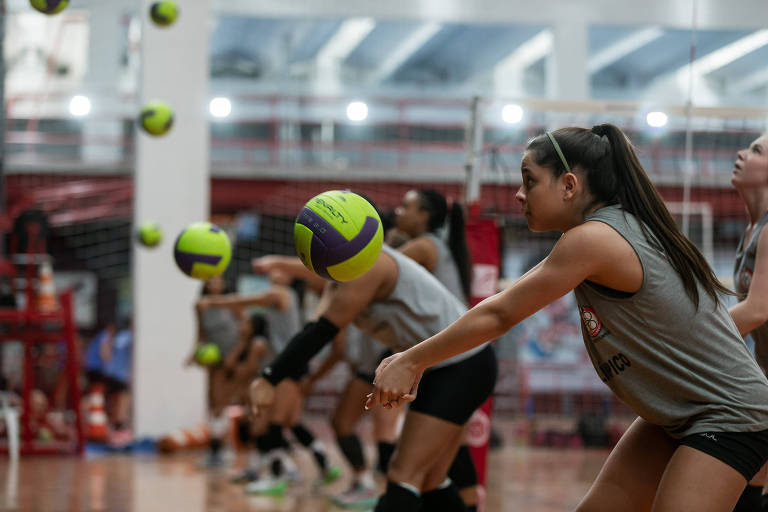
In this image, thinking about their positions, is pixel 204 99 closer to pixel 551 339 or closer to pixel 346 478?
pixel 346 478

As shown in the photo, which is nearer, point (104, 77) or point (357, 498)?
point (357, 498)

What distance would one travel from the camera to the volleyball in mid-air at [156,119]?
7.02 meters

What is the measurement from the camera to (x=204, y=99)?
35.0 feet

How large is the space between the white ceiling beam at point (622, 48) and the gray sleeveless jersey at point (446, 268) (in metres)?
17.0

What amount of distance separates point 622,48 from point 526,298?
19940 mm

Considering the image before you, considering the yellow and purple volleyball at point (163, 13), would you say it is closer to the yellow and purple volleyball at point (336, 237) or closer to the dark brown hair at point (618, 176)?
the yellow and purple volleyball at point (336, 237)

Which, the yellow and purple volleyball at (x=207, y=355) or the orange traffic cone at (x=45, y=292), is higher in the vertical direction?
the orange traffic cone at (x=45, y=292)

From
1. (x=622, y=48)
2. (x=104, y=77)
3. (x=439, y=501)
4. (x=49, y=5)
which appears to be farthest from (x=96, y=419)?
(x=622, y=48)

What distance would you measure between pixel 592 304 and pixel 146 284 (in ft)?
27.9

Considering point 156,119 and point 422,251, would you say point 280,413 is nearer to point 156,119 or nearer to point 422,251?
point 156,119

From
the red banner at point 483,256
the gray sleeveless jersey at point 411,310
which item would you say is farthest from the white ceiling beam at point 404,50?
the gray sleeveless jersey at point 411,310

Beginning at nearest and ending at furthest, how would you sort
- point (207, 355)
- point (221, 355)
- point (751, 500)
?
point (751, 500), point (207, 355), point (221, 355)

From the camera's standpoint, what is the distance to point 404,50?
22.3 m

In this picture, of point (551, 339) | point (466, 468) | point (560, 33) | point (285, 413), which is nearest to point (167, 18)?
point (285, 413)
